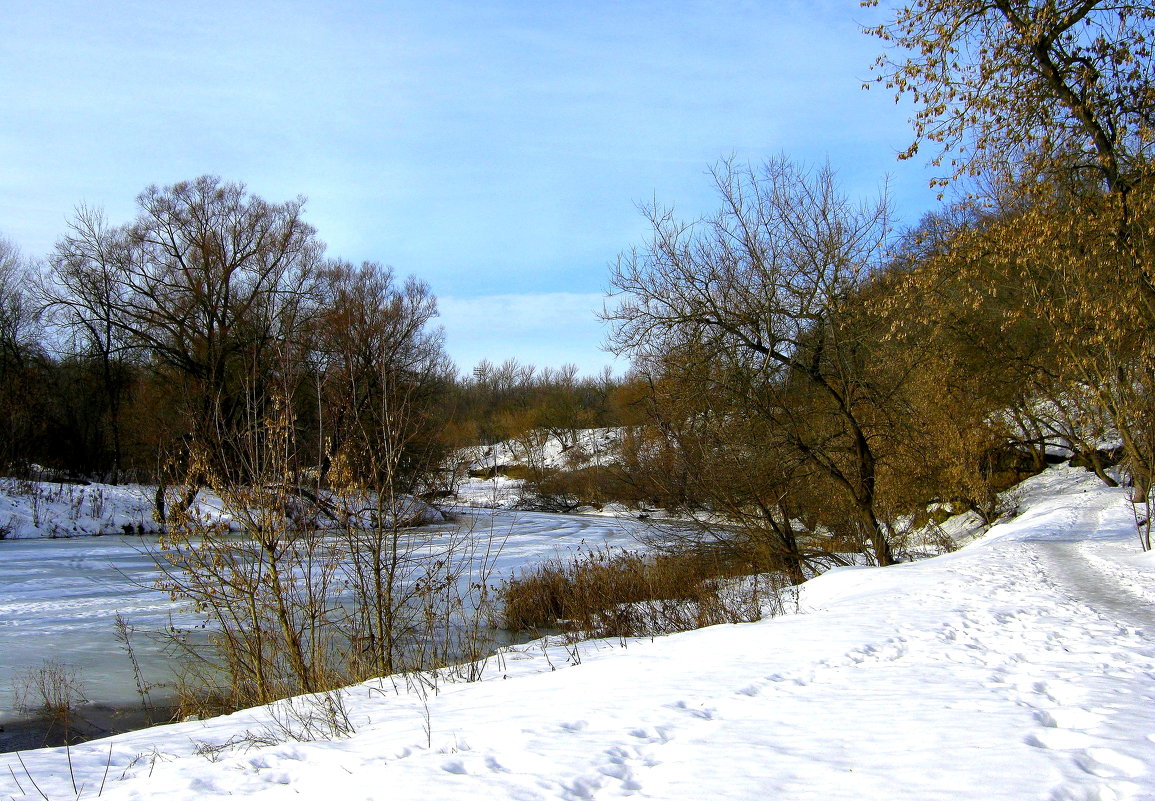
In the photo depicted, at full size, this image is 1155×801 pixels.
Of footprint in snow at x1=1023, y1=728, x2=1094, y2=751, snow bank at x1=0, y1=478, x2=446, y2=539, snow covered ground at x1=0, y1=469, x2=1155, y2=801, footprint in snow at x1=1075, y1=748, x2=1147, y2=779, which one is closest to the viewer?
footprint in snow at x1=1075, y1=748, x2=1147, y2=779

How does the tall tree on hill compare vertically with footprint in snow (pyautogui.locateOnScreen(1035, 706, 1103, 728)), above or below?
above

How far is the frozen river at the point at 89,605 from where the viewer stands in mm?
11297

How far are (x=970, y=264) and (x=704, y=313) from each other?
4.98m

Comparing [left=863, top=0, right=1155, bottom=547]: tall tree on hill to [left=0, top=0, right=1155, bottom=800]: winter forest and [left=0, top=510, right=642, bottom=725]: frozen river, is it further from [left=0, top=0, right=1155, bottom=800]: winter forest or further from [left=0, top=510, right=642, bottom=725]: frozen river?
[left=0, top=510, right=642, bottom=725]: frozen river

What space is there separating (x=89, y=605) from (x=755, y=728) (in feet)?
50.9

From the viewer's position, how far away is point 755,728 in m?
4.61

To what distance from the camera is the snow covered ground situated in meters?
3.76

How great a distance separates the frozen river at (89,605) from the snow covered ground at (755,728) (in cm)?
259

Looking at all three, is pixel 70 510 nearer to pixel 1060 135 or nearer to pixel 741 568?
pixel 741 568

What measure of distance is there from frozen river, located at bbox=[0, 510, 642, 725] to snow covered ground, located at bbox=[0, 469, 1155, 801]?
2592 millimetres

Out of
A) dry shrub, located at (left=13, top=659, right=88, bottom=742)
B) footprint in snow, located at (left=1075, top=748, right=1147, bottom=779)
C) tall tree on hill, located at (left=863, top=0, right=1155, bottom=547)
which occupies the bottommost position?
dry shrub, located at (left=13, top=659, right=88, bottom=742)

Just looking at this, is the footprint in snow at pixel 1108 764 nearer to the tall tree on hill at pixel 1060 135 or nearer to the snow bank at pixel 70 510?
the tall tree on hill at pixel 1060 135

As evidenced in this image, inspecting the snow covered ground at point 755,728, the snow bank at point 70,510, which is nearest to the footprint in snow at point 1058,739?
the snow covered ground at point 755,728

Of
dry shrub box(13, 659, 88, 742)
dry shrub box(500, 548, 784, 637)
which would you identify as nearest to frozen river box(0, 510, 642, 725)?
dry shrub box(13, 659, 88, 742)
